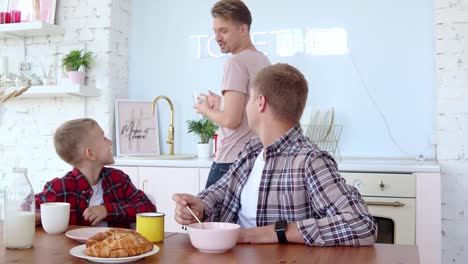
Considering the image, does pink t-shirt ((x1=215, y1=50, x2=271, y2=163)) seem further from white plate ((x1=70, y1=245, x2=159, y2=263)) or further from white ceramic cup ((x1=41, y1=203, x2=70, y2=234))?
white plate ((x1=70, y1=245, x2=159, y2=263))

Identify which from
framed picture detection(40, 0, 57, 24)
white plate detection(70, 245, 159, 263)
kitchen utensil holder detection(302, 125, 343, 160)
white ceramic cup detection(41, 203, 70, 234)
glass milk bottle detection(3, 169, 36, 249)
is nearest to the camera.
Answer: white plate detection(70, 245, 159, 263)

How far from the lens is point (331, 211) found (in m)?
1.34

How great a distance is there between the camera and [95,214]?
5.59 ft

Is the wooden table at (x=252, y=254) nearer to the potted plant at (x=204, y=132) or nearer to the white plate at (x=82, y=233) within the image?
the white plate at (x=82, y=233)

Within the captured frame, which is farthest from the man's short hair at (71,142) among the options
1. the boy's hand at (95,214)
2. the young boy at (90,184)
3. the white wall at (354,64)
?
the white wall at (354,64)

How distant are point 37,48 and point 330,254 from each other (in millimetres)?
2933

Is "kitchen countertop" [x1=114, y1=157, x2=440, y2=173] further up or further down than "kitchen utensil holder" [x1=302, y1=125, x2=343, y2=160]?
further down

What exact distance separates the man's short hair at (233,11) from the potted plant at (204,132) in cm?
117

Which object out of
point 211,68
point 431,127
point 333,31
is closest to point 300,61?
point 333,31

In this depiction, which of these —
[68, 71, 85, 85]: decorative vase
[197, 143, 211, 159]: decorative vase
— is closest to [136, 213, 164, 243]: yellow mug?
[197, 143, 211, 159]: decorative vase

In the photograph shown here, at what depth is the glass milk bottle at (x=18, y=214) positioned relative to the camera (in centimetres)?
128

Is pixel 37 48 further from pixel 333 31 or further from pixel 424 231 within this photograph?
pixel 424 231

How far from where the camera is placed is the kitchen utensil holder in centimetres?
293

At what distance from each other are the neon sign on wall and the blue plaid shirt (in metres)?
1.65
